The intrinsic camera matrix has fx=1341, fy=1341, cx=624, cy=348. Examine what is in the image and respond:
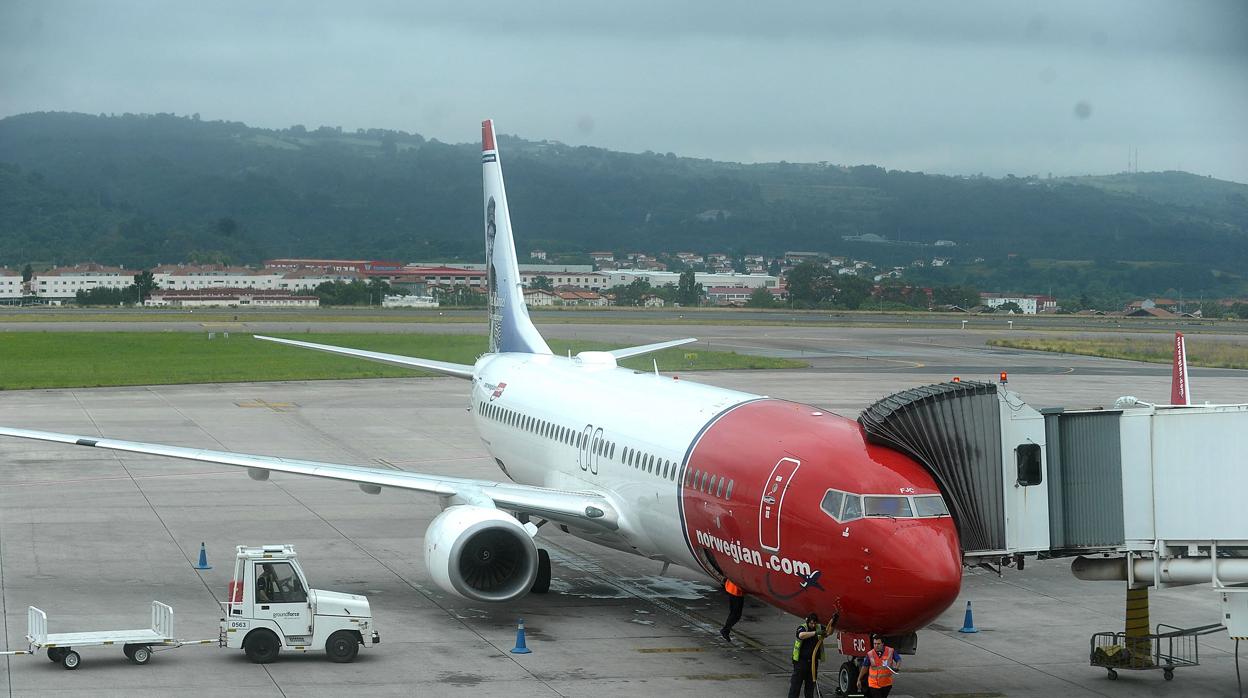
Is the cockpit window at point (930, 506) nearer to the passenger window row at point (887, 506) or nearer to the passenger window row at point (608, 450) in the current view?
the passenger window row at point (887, 506)

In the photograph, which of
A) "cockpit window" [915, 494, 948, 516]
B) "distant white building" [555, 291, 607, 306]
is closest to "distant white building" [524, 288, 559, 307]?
"distant white building" [555, 291, 607, 306]

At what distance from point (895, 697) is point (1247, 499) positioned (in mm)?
5447

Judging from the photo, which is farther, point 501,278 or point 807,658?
point 501,278

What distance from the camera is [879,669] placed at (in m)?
17.4

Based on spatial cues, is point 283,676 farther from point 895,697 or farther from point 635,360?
point 635,360

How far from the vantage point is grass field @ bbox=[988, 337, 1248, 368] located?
83.7 metres

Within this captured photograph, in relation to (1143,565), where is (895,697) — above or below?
below

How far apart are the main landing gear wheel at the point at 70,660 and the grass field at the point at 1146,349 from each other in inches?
2882

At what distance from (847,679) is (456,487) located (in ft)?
30.2

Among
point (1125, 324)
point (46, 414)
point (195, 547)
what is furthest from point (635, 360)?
point (1125, 324)

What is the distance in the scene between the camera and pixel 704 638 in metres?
22.4

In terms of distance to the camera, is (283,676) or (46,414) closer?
(283,676)

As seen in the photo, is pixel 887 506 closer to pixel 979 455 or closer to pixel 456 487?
pixel 979 455

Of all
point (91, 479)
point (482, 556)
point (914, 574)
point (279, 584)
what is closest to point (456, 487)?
point (482, 556)
